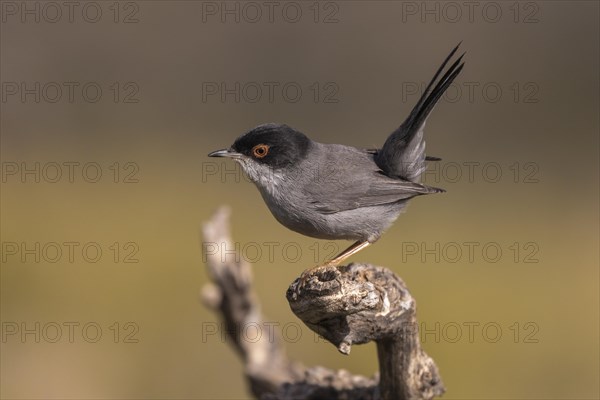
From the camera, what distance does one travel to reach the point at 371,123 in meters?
10.1

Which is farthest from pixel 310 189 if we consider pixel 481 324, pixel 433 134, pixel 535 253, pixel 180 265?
pixel 433 134

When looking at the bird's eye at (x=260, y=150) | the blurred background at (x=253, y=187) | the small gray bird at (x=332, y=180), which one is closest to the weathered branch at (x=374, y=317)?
the small gray bird at (x=332, y=180)

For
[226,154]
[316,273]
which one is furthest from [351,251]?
[226,154]

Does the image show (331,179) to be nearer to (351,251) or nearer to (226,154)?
(351,251)

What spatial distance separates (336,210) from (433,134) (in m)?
5.62

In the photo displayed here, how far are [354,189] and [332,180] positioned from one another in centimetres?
14

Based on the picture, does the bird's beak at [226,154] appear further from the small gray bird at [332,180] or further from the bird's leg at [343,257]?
the bird's leg at [343,257]

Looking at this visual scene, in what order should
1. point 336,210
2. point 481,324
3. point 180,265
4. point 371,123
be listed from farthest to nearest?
1. point 371,123
2. point 180,265
3. point 481,324
4. point 336,210

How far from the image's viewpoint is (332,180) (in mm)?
4988

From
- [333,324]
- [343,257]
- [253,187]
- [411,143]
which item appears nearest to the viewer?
[333,324]

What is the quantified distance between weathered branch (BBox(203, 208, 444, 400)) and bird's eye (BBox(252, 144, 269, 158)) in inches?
31.5

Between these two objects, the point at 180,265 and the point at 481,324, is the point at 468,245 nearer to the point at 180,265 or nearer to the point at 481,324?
the point at 481,324

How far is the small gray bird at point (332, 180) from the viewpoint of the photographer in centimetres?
485

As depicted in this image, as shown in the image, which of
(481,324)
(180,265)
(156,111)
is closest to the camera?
(481,324)
